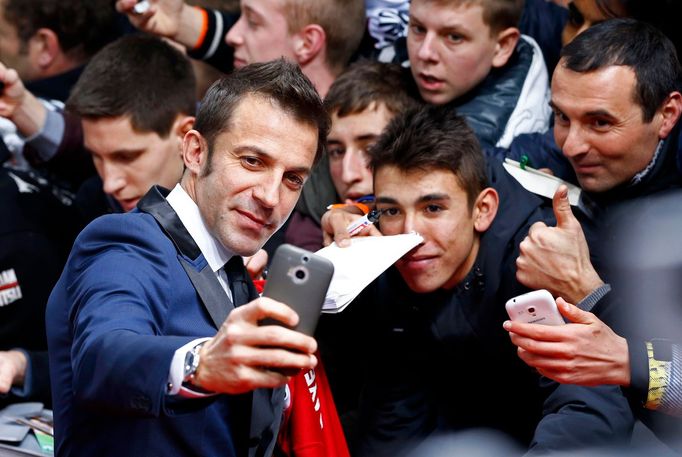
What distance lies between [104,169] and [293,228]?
72 centimetres

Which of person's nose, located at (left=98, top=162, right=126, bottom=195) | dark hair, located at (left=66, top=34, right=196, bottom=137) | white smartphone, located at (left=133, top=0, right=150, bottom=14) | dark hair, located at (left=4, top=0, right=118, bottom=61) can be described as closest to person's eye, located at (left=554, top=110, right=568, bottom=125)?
dark hair, located at (left=66, top=34, right=196, bottom=137)

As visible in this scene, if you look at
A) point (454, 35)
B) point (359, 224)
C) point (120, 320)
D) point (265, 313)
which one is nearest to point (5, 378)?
point (359, 224)

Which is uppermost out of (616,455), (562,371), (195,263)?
(195,263)

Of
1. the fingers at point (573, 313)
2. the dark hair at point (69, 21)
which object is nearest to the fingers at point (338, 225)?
the fingers at point (573, 313)

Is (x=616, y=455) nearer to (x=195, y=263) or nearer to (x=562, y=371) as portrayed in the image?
(x=562, y=371)

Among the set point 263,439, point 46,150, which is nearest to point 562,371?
point 263,439

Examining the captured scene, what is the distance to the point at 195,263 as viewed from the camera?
7.65 ft

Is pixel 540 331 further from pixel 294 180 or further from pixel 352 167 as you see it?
pixel 352 167

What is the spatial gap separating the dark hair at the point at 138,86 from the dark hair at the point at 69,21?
0.62 meters

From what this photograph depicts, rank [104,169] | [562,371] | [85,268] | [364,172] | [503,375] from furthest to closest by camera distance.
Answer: [104,169] → [364,172] → [503,375] → [562,371] → [85,268]

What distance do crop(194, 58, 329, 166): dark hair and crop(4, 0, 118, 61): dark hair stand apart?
218 centimetres

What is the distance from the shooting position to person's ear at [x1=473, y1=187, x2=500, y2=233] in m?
3.13

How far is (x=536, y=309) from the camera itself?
93.9 inches

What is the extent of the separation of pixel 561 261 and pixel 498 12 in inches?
44.4
